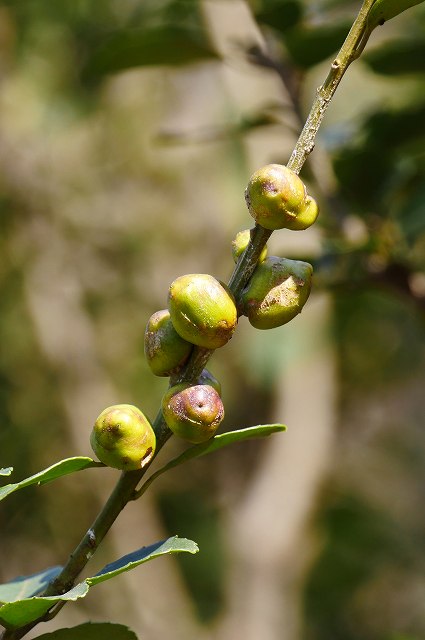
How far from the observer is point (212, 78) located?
3.29 metres

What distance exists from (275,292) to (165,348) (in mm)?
83

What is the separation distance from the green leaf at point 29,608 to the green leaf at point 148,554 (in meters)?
0.01

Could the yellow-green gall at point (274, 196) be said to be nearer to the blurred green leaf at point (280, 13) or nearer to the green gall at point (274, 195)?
the green gall at point (274, 195)

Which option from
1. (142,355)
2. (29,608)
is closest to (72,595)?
(29,608)

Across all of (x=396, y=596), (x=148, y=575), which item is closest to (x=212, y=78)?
(x=148, y=575)

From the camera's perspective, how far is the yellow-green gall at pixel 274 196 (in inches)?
20.8

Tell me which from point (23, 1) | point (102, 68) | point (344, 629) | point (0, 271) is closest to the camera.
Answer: point (102, 68)

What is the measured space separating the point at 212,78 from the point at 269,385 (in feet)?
4.12

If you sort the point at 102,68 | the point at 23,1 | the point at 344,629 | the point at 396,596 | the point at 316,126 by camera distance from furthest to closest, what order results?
1. the point at 396,596
2. the point at 344,629
3. the point at 23,1
4. the point at 102,68
5. the point at 316,126

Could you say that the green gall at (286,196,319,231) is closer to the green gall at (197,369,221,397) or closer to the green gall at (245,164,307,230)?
the green gall at (245,164,307,230)

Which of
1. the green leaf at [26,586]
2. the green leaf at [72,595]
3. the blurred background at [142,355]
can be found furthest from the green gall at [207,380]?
the blurred background at [142,355]

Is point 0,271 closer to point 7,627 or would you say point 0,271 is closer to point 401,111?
point 401,111

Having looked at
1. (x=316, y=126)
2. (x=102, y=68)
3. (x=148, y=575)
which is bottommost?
(x=148, y=575)

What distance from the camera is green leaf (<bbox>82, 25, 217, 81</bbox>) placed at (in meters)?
1.31
